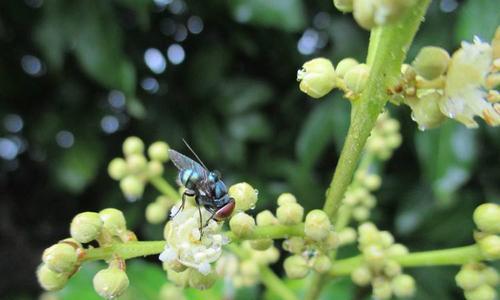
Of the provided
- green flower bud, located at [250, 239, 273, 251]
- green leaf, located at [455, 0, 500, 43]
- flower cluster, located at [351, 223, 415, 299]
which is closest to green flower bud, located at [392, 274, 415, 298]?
flower cluster, located at [351, 223, 415, 299]

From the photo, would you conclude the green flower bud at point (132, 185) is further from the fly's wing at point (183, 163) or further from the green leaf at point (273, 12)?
the green leaf at point (273, 12)

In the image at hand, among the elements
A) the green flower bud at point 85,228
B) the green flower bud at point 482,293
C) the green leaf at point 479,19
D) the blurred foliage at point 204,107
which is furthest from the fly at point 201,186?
the blurred foliage at point 204,107

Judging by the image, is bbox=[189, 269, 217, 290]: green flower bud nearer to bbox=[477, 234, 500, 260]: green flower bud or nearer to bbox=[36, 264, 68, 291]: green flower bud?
bbox=[36, 264, 68, 291]: green flower bud

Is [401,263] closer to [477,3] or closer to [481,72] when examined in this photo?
[481,72]

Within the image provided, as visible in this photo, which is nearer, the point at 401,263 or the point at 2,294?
the point at 401,263

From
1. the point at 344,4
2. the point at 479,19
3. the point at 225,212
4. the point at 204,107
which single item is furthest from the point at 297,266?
the point at 204,107

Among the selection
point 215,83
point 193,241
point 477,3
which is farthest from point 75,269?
point 215,83

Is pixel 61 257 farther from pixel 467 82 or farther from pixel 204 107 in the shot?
pixel 204 107
